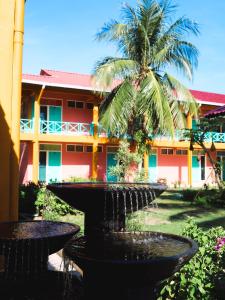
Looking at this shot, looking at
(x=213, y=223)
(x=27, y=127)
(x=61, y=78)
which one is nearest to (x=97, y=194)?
(x=213, y=223)

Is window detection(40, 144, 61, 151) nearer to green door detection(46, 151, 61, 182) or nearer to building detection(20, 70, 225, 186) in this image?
A: building detection(20, 70, 225, 186)

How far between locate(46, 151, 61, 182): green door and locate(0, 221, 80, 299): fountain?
54.1 feet

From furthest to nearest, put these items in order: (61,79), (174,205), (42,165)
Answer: (42,165) → (61,79) → (174,205)

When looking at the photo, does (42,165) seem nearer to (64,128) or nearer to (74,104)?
(64,128)

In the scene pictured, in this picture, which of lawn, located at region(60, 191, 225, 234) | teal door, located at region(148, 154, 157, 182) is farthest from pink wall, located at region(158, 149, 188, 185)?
lawn, located at region(60, 191, 225, 234)

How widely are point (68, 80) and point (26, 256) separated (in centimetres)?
1784

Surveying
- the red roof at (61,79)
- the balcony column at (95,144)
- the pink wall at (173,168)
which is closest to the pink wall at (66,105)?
the red roof at (61,79)

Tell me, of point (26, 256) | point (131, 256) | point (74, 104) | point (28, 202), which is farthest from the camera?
point (74, 104)

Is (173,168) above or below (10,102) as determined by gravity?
below

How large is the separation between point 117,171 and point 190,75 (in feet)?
18.4

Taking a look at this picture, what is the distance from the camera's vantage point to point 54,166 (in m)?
20.6

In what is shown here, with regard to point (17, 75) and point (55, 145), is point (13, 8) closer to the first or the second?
point (17, 75)

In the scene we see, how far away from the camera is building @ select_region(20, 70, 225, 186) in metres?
18.3

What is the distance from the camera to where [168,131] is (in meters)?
14.8
